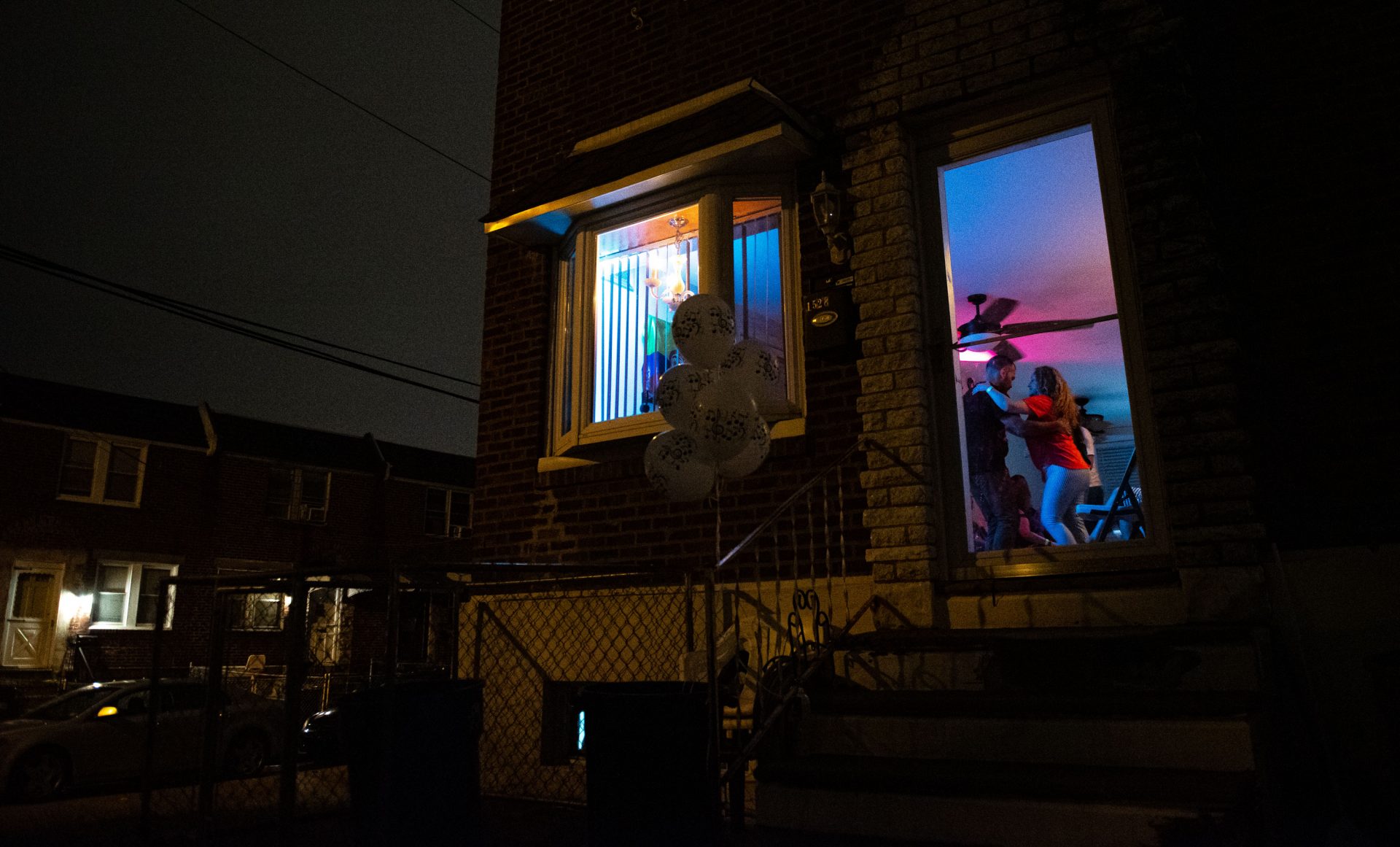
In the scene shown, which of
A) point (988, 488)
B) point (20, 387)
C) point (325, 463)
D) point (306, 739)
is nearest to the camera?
point (988, 488)

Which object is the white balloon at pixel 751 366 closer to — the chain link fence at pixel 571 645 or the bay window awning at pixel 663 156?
the chain link fence at pixel 571 645

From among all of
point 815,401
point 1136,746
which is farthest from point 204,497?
point 1136,746

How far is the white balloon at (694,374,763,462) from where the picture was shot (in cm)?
461

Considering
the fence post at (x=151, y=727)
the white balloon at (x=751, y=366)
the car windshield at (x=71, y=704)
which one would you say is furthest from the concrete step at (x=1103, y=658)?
the car windshield at (x=71, y=704)

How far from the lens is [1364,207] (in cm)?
426

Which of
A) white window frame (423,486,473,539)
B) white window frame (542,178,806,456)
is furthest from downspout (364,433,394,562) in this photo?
white window frame (542,178,806,456)

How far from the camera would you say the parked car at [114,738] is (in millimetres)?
9992

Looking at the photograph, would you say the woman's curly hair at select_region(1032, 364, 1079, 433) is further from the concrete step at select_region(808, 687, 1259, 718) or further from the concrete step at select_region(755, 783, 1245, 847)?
the concrete step at select_region(755, 783, 1245, 847)

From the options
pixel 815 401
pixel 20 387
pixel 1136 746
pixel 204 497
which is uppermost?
pixel 20 387

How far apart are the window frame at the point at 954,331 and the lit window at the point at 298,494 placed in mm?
22779

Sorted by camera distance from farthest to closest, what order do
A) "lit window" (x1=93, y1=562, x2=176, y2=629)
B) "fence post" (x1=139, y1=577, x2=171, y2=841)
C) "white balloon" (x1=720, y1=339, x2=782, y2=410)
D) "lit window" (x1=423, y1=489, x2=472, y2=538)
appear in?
"lit window" (x1=423, y1=489, x2=472, y2=538)
"lit window" (x1=93, y1=562, x2=176, y2=629)
"fence post" (x1=139, y1=577, x2=171, y2=841)
"white balloon" (x1=720, y1=339, x2=782, y2=410)

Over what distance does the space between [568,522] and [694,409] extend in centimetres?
202

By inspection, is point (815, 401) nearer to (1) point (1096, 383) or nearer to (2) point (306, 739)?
(1) point (1096, 383)

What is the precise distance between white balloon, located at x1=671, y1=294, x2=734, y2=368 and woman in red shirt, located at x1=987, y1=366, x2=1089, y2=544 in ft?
7.42
